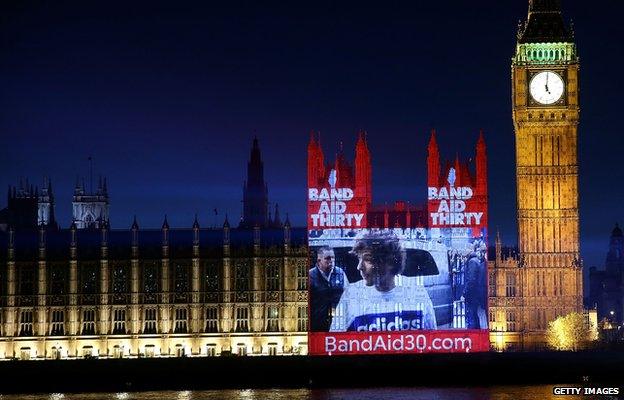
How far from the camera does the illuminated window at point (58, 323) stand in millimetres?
155875

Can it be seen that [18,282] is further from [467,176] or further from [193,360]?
[467,176]

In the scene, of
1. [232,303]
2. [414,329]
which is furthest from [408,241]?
[232,303]

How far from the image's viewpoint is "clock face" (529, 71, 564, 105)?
16138 centimetres

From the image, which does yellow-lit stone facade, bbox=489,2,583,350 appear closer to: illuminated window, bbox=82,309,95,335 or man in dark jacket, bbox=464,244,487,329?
man in dark jacket, bbox=464,244,487,329

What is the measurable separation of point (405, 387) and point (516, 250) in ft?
92.5

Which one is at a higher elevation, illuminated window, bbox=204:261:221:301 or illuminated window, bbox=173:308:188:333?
illuminated window, bbox=204:261:221:301

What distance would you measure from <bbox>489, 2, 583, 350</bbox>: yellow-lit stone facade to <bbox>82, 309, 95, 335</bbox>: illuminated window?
36372 millimetres

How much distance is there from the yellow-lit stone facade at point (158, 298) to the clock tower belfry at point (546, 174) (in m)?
21.4

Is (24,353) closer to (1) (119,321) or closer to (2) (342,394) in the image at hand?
(1) (119,321)

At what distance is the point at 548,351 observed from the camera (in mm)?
146750

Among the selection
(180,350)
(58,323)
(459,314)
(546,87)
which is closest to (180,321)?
(180,350)

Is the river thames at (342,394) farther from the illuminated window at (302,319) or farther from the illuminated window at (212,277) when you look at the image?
the illuminated window at (212,277)

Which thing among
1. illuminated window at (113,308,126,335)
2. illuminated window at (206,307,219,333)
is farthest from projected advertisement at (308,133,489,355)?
illuminated window at (113,308,126,335)

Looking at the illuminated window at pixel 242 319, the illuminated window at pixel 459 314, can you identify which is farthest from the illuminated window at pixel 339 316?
the illuminated window at pixel 459 314
